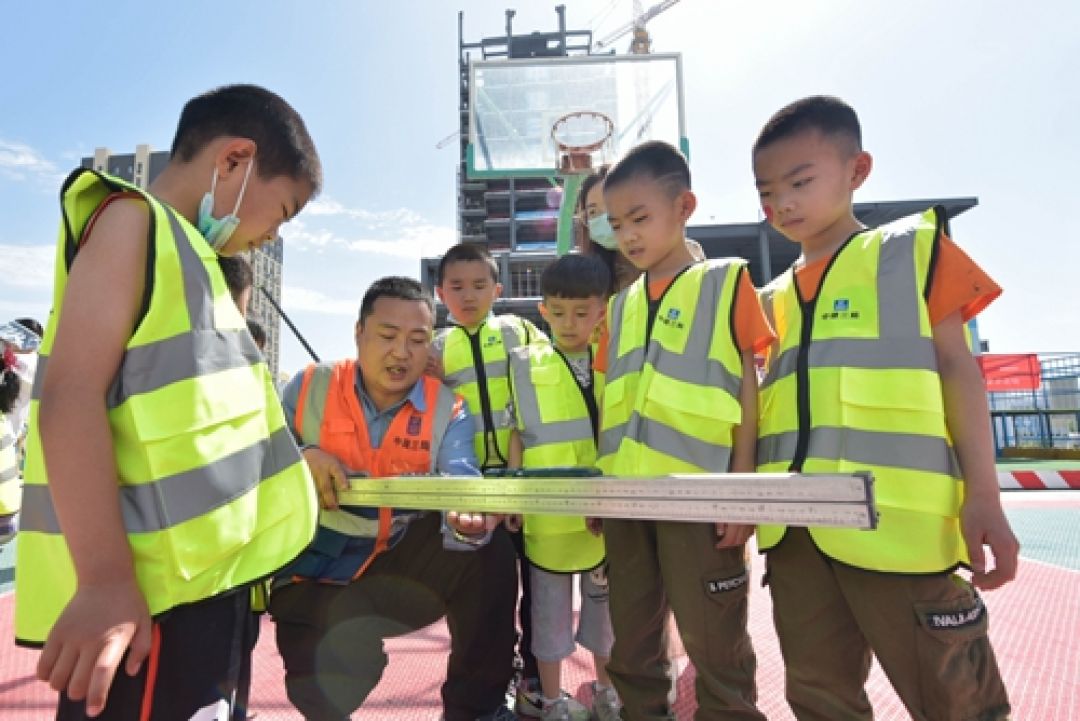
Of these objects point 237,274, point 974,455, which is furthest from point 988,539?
point 237,274

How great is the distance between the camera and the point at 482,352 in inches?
106

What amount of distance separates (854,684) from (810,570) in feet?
0.83

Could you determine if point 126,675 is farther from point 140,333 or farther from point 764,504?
point 764,504

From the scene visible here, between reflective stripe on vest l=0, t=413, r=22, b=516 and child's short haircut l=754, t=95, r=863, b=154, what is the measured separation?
16.6ft

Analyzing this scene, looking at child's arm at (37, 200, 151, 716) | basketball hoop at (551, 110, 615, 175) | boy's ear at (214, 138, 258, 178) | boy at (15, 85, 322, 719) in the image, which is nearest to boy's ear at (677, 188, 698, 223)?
boy's ear at (214, 138, 258, 178)

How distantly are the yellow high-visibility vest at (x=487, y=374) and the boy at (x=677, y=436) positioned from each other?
2.50 feet

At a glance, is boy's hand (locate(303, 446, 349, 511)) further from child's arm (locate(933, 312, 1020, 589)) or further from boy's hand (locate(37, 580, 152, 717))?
child's arm (locate(933, 312, 1020, 589))

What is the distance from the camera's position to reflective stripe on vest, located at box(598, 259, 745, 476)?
5.19 feet

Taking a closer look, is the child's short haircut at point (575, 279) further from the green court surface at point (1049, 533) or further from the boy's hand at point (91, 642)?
the green court surface at point (1049, 533)

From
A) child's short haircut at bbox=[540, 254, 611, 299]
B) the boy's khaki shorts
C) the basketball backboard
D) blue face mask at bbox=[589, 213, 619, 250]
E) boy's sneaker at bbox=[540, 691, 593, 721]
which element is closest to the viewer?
the boy's khaki shorts

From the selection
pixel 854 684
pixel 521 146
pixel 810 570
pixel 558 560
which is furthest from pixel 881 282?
pixel 521 146

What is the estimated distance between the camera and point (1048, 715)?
2037 mm

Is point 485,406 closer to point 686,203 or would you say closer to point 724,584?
point 686,203

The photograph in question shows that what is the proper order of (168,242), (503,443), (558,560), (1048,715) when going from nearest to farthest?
1. (168,242)
2. (1048,715)
3. (558,560)
4. (503,443)
